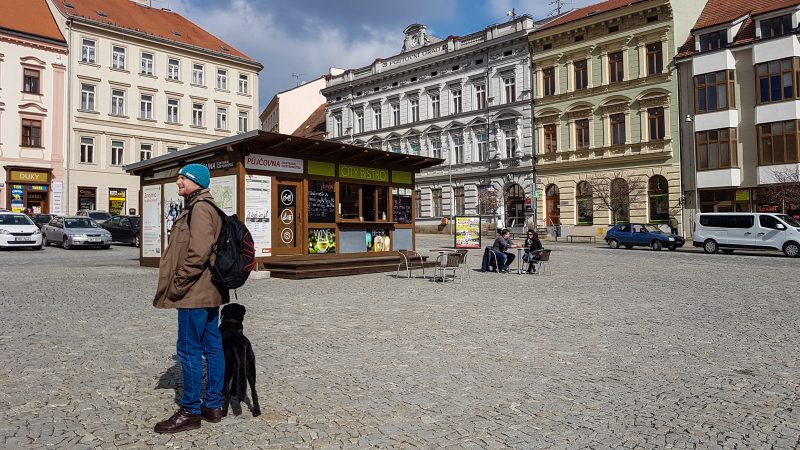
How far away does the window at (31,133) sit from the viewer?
40.8m

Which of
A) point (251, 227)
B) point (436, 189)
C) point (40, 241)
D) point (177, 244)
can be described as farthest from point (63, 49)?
Answer: point (177, 244)

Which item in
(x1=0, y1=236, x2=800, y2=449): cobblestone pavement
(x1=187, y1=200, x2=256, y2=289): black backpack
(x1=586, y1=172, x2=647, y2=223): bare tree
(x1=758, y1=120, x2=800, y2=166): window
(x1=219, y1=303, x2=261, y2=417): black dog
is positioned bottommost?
(x1=0, y1=236, x2=800, y2=449): cobblestone pavement

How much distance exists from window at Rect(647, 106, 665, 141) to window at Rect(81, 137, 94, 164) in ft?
125

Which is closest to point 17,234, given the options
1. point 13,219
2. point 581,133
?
point 13,219

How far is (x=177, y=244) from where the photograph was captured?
4254mm

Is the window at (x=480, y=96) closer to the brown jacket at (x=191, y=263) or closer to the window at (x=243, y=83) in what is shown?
the window at (x=243, y=83)

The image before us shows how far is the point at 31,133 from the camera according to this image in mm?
41219

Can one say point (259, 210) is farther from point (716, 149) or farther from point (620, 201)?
point (716, 149)

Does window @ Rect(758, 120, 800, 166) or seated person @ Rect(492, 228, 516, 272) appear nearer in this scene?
seated person @ Rect(492, 228, 516, 272)

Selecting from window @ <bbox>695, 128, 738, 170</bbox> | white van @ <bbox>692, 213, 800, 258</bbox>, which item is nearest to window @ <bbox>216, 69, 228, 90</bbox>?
window @ <bbox>695, 128, 738, 170</bbox>

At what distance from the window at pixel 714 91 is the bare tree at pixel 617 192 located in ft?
18.2

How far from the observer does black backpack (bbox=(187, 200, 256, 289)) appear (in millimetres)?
4242

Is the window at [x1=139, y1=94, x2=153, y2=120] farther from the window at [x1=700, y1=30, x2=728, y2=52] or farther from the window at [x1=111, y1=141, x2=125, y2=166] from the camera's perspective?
the window at [x1=700, y1=30, x2=728, y2=52]

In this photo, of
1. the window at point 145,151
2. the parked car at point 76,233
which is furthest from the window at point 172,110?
the parked car at point 76,233
